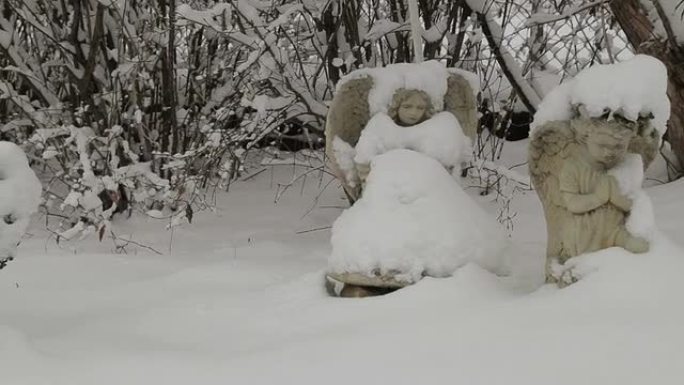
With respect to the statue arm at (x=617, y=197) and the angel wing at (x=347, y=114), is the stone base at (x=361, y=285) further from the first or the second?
the statue arm at (x=617, y=197)

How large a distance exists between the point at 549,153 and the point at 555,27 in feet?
10.4

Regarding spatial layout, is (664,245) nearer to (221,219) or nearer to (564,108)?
(564,108)

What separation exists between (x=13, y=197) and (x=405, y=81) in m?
1.43

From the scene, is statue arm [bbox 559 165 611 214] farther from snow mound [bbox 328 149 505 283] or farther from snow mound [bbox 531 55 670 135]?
snow mound [bbox 328 149 505 283]

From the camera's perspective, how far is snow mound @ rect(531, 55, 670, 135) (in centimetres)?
236

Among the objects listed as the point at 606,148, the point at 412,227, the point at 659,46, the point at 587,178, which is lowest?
the point at 412,227

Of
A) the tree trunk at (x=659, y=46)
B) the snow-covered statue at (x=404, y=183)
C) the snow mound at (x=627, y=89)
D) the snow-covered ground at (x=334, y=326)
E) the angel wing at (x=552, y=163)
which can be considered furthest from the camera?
the tree trunk at (x=659, y=46)

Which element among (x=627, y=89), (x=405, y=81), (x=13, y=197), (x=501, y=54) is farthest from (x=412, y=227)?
(x=501, y=54)

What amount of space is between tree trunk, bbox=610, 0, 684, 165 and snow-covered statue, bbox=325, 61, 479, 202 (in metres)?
1.45

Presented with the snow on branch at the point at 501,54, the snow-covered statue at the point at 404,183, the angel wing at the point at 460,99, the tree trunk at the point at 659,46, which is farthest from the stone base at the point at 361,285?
the snow on branch at the point at 501,54

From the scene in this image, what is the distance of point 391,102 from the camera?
2.99 m

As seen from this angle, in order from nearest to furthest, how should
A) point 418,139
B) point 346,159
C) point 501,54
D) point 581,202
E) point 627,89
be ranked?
point 627,89
point 581,202
point 418,139
point 346,159
point 501,54

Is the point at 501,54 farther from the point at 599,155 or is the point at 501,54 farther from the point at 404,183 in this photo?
the point at 599,155

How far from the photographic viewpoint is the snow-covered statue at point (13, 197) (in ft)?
7.93
